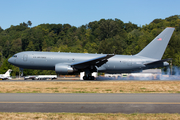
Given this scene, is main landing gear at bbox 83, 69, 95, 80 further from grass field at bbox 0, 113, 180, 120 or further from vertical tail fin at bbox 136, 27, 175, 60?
grass field at bbox 0, 113, 180, 120

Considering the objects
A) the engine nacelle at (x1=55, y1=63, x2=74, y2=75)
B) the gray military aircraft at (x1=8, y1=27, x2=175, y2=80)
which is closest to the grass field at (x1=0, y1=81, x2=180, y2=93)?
the engine nacelle at (x1=55, y1=63, x2=74, y2=75)

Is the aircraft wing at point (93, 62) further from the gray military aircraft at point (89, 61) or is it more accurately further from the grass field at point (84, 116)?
the grass field at point (84, 116)

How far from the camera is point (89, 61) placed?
29812 mm

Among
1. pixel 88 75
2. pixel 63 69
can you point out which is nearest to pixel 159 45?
pixel 88 75

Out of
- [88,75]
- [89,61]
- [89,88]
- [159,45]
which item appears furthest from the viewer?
[159,45]

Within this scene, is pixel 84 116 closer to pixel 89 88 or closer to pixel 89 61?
pixel 89 88

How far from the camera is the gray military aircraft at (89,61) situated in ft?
100

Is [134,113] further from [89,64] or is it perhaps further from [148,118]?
[89,64]

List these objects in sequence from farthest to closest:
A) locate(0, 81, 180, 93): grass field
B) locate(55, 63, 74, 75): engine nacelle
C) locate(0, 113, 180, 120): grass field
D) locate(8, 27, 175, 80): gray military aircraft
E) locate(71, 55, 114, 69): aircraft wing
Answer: locate(8, 27, 175, 80): gray military aircraft → locate(55, 63, 74, 75): engine nacelle → locate(71, 55, 114, 69): aircraft wing → locate(0, 81, 180, 93): grass field → locate(0, 113, 180, 120): grass field

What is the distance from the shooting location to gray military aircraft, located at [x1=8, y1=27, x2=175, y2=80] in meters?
30.6

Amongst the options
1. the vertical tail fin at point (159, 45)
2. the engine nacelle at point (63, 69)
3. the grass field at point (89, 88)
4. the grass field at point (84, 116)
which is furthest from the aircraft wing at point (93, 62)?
the grass field at point (84, 116)

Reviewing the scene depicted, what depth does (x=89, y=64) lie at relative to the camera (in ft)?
102

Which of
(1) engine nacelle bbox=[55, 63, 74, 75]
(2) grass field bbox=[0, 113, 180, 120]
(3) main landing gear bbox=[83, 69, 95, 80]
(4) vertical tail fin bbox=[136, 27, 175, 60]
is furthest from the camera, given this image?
(4) vertical tail fin bbox=[136, 27, 175, 60]

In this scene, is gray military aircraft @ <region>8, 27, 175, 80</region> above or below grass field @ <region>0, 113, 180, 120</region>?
above
